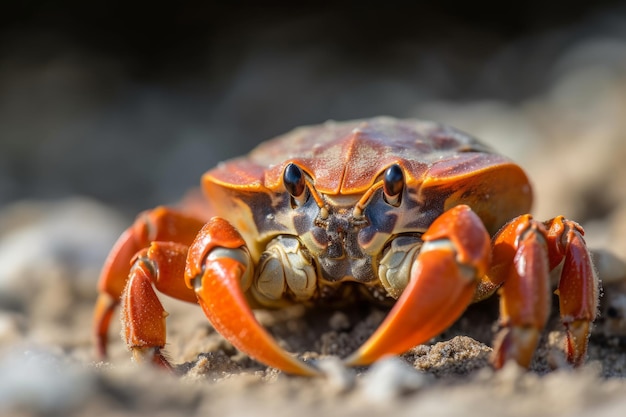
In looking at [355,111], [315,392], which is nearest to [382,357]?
[315,392]

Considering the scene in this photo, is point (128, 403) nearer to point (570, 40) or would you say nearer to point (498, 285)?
point (498, 285)

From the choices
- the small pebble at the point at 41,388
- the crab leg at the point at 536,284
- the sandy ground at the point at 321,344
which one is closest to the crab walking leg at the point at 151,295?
the sandy ground at the point at 321,344

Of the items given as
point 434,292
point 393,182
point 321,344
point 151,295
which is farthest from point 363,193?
point 151,295

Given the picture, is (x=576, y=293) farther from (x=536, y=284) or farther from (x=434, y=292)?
(x=434, y=292)

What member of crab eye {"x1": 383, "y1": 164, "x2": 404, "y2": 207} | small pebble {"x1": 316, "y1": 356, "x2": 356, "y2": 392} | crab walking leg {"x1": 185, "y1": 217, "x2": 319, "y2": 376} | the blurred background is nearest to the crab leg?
crab eye {"x1": 383, "y1": 164, "x2": 404, "y2": 207}

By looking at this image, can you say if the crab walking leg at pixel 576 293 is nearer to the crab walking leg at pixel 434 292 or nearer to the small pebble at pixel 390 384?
the crab walking leg at pixel 434 292

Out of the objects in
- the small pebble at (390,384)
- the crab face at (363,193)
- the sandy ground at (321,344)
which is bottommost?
the sandy ground at (321,344)
